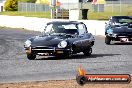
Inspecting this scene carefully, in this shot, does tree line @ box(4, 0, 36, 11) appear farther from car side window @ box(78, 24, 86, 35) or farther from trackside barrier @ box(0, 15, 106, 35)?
car side window @ box(78, 24, 86, 35)

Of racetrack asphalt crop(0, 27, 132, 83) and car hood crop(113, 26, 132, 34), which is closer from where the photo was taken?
racetrack asphalt crop(0, 27, 132, 83)

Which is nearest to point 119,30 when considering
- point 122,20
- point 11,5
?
point 122,20

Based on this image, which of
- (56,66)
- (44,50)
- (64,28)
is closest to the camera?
(56,66)

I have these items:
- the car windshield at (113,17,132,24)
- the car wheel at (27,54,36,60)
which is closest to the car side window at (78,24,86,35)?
the car wheel at (27,54,36,60)

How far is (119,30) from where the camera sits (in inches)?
1040

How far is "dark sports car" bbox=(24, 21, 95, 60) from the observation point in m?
17.8

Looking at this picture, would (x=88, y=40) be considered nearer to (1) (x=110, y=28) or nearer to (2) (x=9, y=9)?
(1) (x=110, y=28)

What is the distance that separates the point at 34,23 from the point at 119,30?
19.8 meters

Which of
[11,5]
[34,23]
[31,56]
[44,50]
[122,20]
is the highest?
[122,20]

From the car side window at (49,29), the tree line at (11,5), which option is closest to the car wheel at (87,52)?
the car side window at (49,29)

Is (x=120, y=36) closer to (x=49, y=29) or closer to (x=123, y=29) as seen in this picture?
(x=123, y=29)

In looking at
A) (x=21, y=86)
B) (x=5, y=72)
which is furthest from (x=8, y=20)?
(x=21, y=86)

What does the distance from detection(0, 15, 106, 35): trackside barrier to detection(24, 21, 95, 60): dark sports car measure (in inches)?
A: 662

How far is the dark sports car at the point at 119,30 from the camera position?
26062mm
